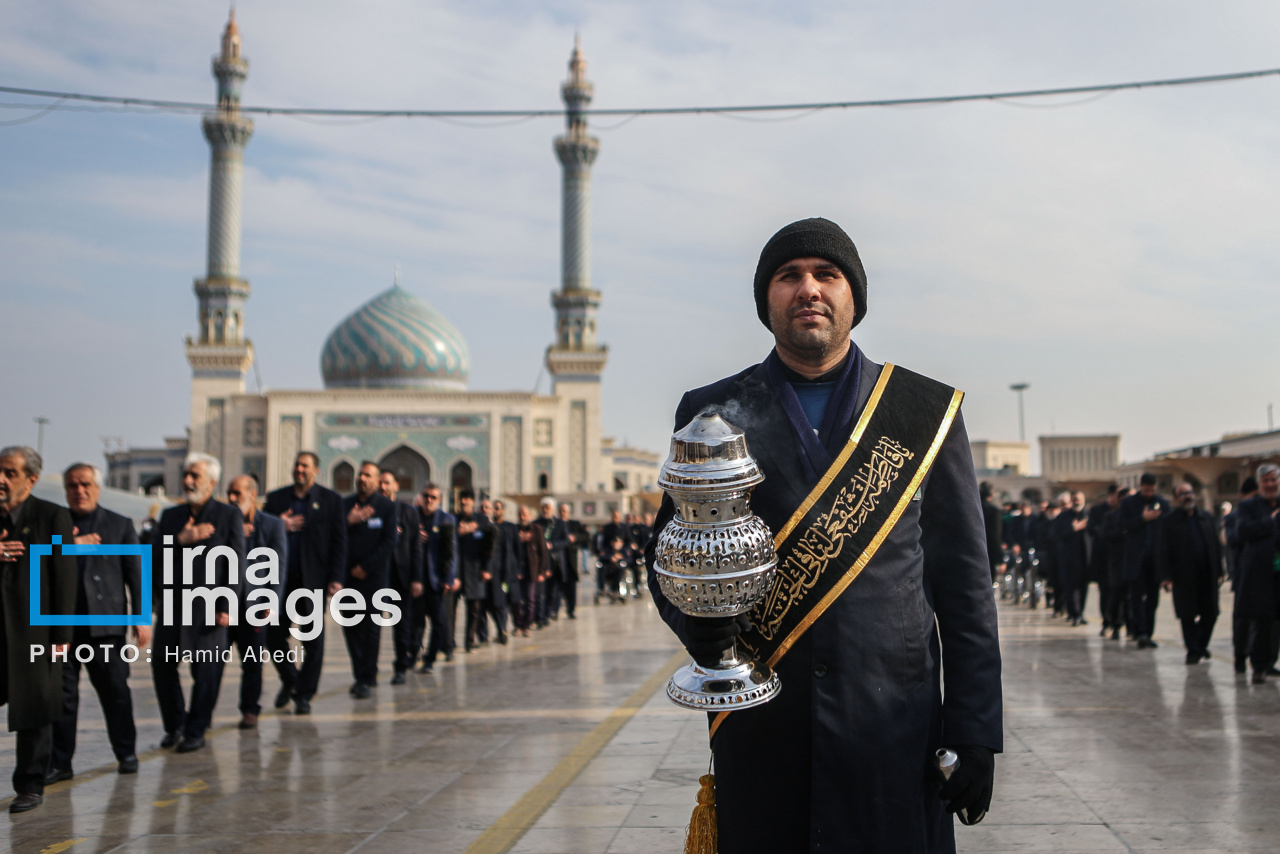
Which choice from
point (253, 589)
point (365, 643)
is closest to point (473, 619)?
point (365, 643)

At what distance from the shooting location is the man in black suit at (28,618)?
470 centimetres

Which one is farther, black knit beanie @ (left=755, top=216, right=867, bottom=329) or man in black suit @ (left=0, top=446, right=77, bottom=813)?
man in black suit @ (left=0, top=446, right=77, bottom=813)

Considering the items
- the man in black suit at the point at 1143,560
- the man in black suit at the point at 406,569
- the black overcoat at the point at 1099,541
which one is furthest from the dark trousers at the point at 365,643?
the black overcoat at the point at 1099,541

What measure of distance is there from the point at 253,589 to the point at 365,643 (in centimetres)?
133

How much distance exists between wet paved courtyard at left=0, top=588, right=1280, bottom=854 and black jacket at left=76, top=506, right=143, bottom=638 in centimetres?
72

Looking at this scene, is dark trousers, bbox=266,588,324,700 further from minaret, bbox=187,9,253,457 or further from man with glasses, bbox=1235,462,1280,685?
minaret, bbox=187,9,253,457

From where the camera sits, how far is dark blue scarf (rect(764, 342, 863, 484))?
7.07 ft

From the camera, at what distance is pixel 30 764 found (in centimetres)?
470

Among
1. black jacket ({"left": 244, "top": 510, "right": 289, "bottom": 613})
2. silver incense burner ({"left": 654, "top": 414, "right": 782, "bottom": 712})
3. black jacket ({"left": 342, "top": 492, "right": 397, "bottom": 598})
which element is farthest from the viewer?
black jacket ({"left": 342, "top": 492, "right": 397, "bottom": 598})

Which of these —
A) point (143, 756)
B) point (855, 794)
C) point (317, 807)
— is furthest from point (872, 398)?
point (143, 756)

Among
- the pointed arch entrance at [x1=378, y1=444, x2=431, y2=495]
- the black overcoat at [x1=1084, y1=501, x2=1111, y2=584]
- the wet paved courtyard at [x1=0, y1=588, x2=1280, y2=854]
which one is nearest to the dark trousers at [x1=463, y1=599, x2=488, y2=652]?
the wet paved courtyard at [x1=0, y1=588, x2=1280, y2=854]

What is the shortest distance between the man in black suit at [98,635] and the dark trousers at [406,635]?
3119mm

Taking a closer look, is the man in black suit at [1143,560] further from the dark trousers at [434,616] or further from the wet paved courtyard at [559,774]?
the dark trousers at [434,616]

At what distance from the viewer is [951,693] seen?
2092 mm
